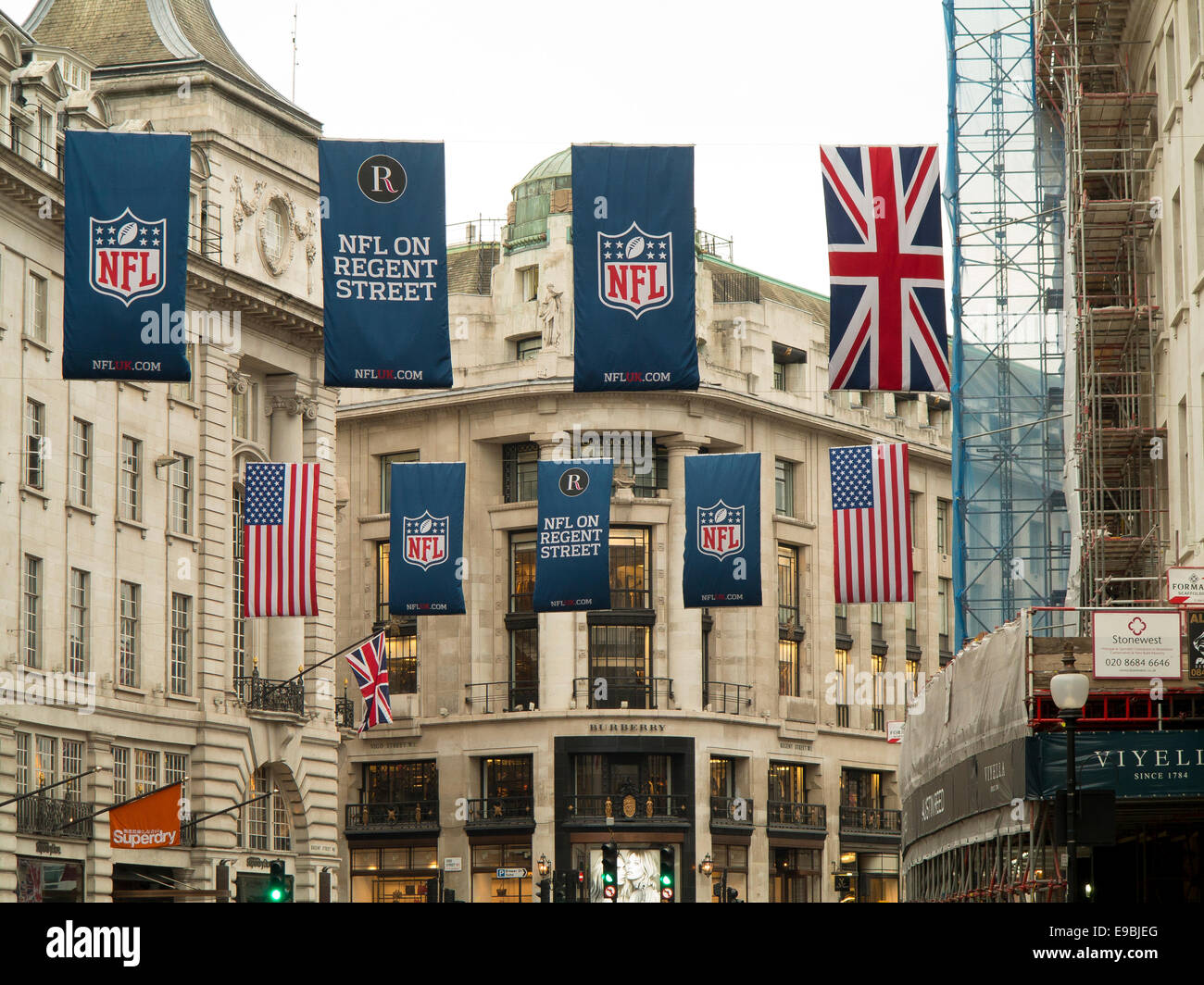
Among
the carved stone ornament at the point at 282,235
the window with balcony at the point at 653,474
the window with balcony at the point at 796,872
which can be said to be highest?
the carved stone ornament at the point at 282,235

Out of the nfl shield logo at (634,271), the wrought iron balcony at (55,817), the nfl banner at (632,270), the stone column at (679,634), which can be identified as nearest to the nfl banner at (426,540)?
the wrought iron balcony at (55,817)

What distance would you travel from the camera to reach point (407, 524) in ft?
157

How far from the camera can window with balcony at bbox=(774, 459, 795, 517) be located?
85.8m

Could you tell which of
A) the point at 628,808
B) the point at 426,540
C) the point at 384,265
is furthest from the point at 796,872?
the point at 384,265

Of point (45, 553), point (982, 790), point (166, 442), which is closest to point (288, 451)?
point (166, 442)

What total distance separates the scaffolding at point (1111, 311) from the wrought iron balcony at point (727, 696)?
39785 millimetres

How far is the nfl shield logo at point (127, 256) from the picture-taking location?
32000mm

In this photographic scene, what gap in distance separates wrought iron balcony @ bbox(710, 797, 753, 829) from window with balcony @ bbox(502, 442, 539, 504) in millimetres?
13992

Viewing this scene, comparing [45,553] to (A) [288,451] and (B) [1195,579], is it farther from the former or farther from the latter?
(B) [1195,579]

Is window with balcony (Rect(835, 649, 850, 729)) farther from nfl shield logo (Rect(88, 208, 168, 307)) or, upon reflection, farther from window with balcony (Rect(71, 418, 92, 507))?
nfl shield logo (Rect(88, 208, 168, 307))

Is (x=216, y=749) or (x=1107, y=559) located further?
(x=216, y=749)

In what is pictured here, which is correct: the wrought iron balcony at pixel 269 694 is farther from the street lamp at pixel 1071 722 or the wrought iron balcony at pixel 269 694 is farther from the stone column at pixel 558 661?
the street lamp at pixel 1071 722
